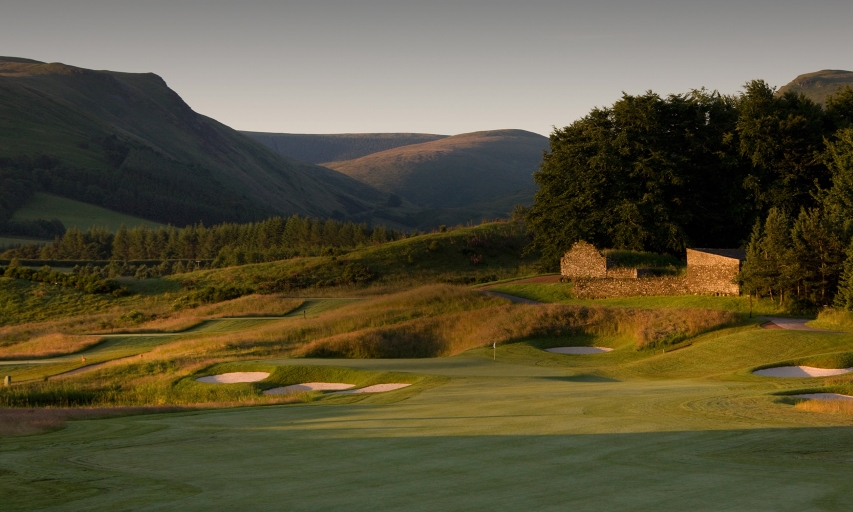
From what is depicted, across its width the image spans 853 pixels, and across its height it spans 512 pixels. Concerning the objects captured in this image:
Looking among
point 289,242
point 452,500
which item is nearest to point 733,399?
point 452,500

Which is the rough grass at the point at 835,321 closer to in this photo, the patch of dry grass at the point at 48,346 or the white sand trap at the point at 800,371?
the white sand trap at the point at 800,371

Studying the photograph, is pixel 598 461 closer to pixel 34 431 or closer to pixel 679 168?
pixel 34 431

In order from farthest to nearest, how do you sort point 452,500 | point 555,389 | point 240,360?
1. point 240,360
2. point 555,389
3. point 452,500

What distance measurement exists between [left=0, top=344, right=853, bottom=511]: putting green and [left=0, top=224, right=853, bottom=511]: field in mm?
59

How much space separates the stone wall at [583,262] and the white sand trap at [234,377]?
31.6 meters

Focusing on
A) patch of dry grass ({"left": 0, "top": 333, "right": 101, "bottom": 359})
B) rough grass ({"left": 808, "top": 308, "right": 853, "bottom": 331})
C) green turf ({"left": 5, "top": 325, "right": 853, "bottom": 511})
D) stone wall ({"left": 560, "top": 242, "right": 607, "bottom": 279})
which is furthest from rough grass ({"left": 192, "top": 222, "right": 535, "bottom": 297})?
green turf ({"left": 5, "top": 325, "right": 853, "bottom": 511})

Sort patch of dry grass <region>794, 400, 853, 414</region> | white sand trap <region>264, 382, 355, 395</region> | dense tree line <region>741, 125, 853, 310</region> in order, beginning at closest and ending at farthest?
patch of dry grass <region>794, 400, 853, 414</region> → white sand trap <region>264, 382, 355, 395</region> → dense tree line <region>741, 125, 853, 310</region>

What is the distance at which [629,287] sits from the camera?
189ft

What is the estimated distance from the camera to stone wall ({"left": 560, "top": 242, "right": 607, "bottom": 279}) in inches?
2454

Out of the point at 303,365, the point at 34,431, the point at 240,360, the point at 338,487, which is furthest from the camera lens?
Answer: the point at 240,360

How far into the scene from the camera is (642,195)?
6531cm

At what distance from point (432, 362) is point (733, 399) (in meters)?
20.9

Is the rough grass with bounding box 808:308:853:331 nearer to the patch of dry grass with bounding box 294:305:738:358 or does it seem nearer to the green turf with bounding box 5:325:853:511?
the patch of dry grass with bounding box 294:305:738:358

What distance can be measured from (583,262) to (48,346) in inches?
1516
